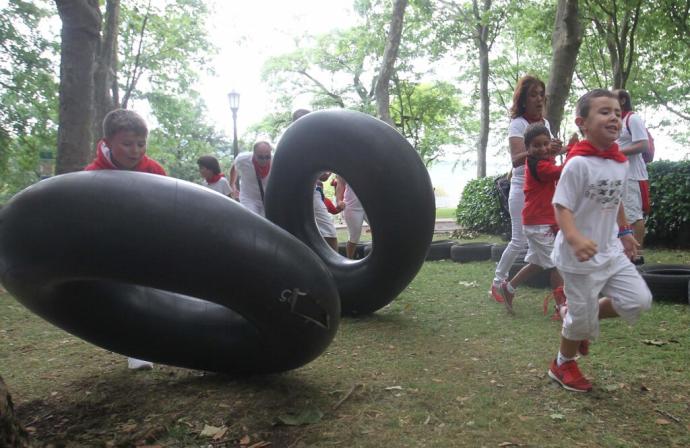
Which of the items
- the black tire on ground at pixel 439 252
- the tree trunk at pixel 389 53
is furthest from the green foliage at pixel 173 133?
the black tire on ground at pixel 439 252

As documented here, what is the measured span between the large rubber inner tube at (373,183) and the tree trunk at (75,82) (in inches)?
179

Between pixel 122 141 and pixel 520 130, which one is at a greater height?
pixel 520 130

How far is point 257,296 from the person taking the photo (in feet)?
9.23

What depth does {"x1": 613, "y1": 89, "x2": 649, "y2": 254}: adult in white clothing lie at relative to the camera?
5.71m

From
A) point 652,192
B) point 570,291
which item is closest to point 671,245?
point 652,192

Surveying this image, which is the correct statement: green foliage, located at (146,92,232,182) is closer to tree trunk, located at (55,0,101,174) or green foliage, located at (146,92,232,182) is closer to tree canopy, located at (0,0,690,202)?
tree canopy, located at (0,0,690,202)

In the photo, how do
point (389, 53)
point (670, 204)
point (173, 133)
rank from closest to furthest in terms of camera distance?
point (670, 204), point (389, 53), point (173, 133)

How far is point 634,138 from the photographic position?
571cm

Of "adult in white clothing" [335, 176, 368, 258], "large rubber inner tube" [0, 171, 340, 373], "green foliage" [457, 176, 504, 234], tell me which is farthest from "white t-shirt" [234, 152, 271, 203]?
"green foliage" [457, 176, 504, 234]

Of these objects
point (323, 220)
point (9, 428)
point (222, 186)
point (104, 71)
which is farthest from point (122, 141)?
point (104, 71)

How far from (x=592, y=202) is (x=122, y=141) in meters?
3.06

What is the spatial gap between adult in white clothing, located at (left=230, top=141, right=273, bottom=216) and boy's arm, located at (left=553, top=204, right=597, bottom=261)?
3934mm

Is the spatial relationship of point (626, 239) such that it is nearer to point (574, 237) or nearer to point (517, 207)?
point (574, 237)

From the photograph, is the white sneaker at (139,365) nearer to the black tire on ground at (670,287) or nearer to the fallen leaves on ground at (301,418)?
the fallen leaves on ground at (301,418)
